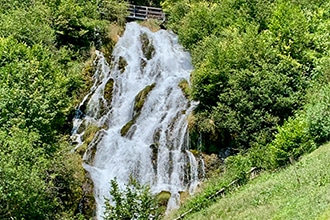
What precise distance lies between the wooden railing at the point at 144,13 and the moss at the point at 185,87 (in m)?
12.9

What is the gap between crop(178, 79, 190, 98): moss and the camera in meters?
28.7

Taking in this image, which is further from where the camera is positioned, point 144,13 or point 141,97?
point 144,13

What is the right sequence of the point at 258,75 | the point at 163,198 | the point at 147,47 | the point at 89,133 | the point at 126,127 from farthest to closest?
the point at 147,47, the point at 89,133, the point at 126,127, the point at 258,75, the point at 163,198

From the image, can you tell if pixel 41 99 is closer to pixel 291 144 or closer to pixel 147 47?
pixel 291 144

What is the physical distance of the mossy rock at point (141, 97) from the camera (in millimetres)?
28828

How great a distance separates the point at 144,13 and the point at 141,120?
17.0 m

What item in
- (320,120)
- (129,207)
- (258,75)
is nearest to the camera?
(129,207)

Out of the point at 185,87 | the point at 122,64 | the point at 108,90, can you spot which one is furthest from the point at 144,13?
the point at 185,87

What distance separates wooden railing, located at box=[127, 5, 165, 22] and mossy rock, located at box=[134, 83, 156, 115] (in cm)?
1290

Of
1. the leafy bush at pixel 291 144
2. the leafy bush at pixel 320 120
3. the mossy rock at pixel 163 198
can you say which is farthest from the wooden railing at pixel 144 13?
the leafy bush at pixel 320 120

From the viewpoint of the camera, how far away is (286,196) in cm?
1625

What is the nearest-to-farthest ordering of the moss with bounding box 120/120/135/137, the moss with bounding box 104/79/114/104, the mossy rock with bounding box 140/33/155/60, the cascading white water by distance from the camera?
the cascading white water, the moss with bounding box 120/120/135/137, the moss with bounding box 104/79/114/104, the mossy rock with bounding box 140/33/155/60

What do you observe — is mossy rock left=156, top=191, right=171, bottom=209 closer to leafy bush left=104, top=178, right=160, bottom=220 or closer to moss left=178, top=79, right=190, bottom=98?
leafy bush left=104, top=178, right=160, bottom=220

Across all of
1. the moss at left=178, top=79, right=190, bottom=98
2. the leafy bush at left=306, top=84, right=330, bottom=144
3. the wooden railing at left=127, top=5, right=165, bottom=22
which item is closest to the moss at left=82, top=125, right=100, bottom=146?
the moss at left=178, top=79, right=190, bottom=98
